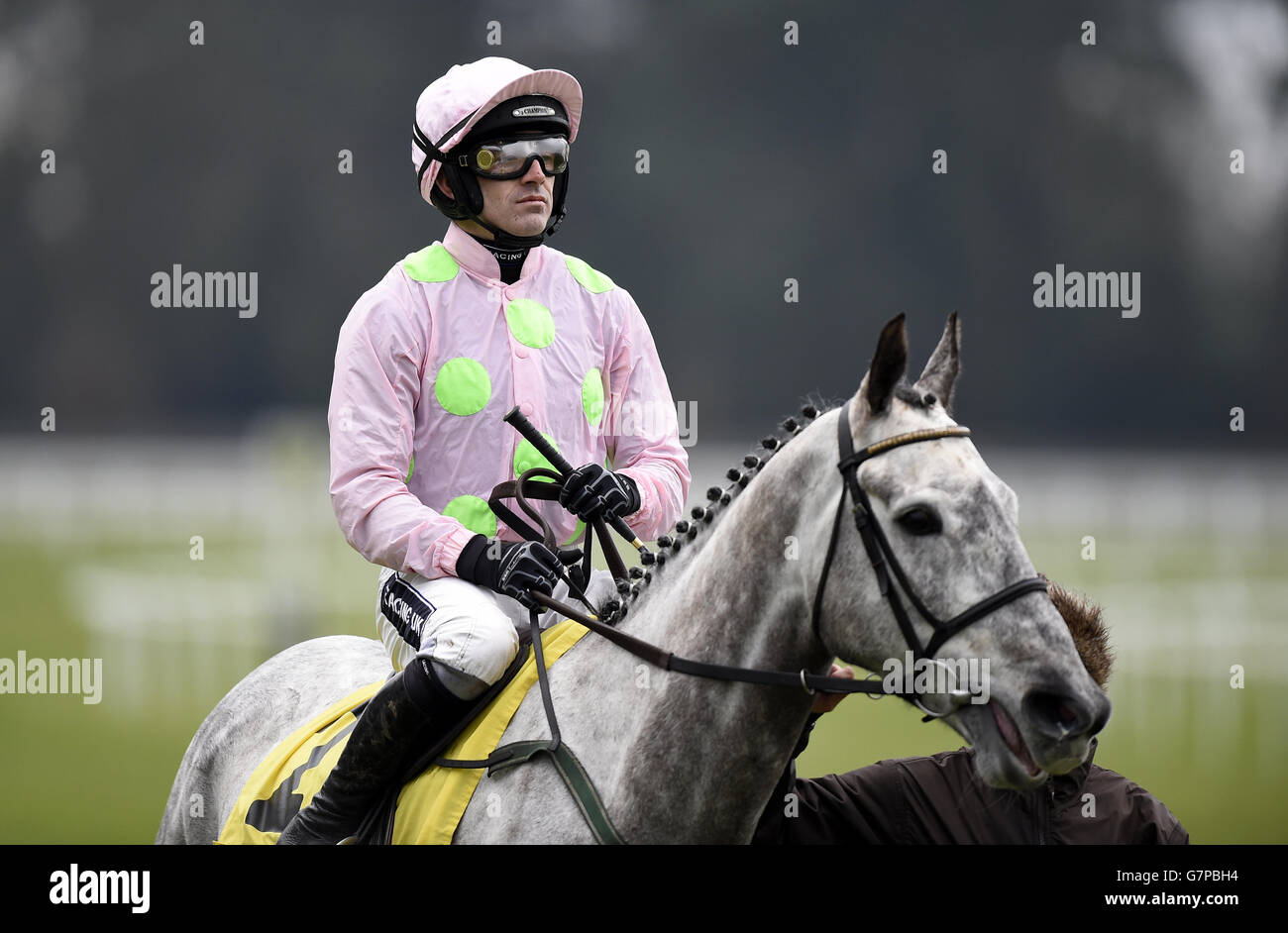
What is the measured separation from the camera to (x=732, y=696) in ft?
6.49

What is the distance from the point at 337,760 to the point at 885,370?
4.29 ft

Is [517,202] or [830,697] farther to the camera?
Answer: [517,202]

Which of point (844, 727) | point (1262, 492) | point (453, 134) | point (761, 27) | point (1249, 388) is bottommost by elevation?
point (844, 727)

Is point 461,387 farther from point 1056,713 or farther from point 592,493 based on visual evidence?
point 1056,713

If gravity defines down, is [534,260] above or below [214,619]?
above

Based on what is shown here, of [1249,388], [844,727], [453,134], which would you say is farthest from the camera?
[1249,388]

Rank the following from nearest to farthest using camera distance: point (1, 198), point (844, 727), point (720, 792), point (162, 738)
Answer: point (720, 792) → point (162, 738) → point (844, 727) → point (1, 198)

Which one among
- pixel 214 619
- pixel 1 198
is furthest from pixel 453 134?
pixel 1 198

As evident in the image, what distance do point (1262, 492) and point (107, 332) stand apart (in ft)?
29.5

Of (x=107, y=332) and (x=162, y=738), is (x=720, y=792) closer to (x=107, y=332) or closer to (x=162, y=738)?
(x=162, y=738)
